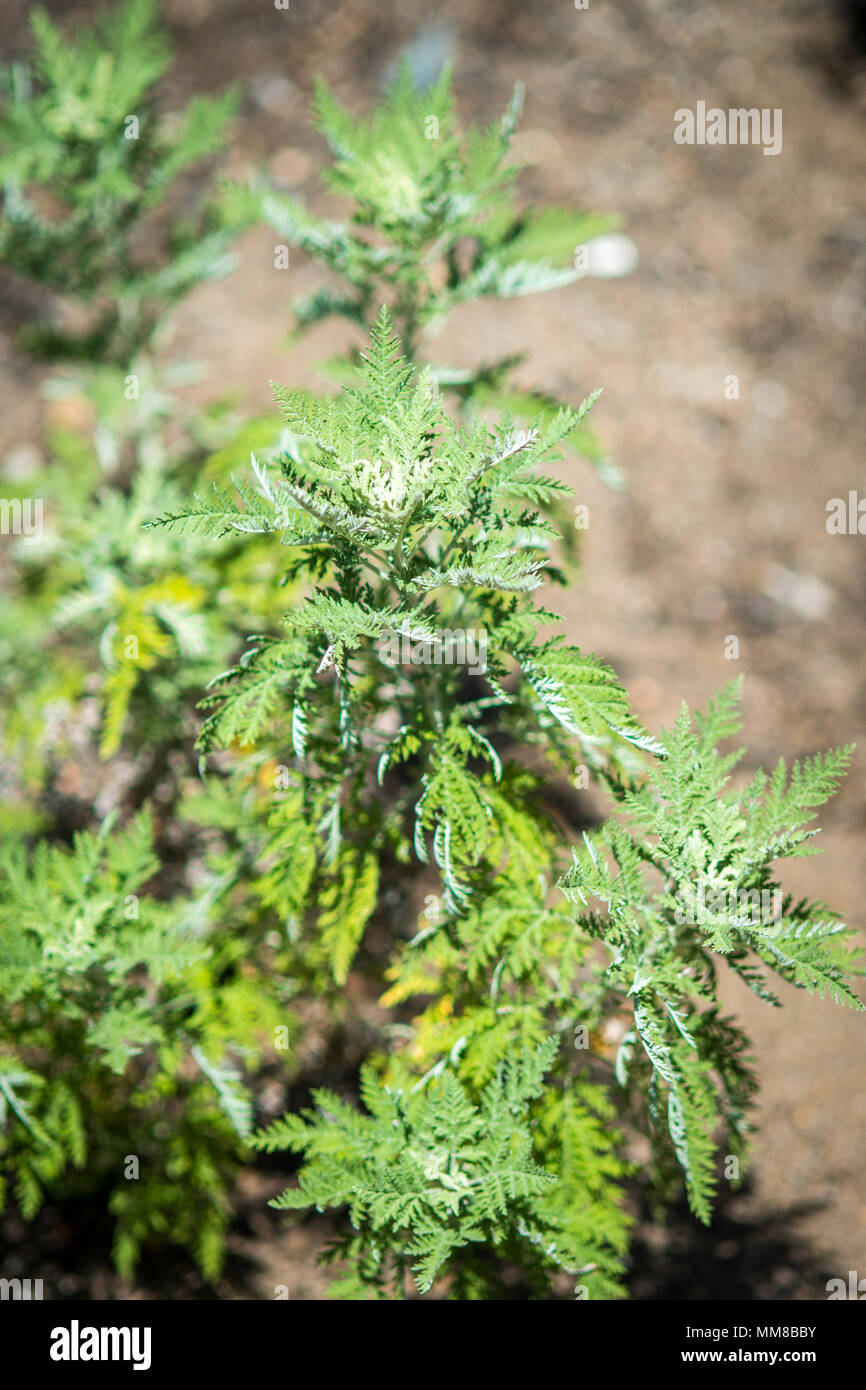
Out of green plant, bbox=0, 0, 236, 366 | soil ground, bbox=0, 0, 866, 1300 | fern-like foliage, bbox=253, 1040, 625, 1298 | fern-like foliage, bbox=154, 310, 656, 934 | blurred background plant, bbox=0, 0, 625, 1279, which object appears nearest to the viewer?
fern-like foliage, bbox=154, 310, 656, 934

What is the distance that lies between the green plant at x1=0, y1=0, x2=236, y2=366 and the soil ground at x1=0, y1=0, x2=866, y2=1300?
700mm

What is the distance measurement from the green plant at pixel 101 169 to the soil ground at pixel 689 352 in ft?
2.30

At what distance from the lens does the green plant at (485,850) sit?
248cm

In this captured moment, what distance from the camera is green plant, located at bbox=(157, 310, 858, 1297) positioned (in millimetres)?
2482

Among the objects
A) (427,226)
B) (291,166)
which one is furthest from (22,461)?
(427,226)

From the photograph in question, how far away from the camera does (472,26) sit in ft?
21.1

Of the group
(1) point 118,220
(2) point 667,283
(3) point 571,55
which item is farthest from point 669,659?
(3) point 571,55

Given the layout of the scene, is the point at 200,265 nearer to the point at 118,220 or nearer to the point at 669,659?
the point at 118,220

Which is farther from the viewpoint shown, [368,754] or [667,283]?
[667,283]

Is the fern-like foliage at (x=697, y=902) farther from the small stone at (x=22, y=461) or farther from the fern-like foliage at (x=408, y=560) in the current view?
the small stone at (x=22, y=461)

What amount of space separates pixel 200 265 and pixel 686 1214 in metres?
4.60

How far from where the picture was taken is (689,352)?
5734 mm

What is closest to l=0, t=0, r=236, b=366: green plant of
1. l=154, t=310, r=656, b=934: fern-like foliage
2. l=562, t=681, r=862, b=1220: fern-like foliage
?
l=154, t=310, r=656, b=934: fern-like foliage

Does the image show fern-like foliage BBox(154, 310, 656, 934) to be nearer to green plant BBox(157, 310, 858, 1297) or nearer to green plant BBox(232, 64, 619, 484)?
green plant BBox(157, 310, 858, 1297)
